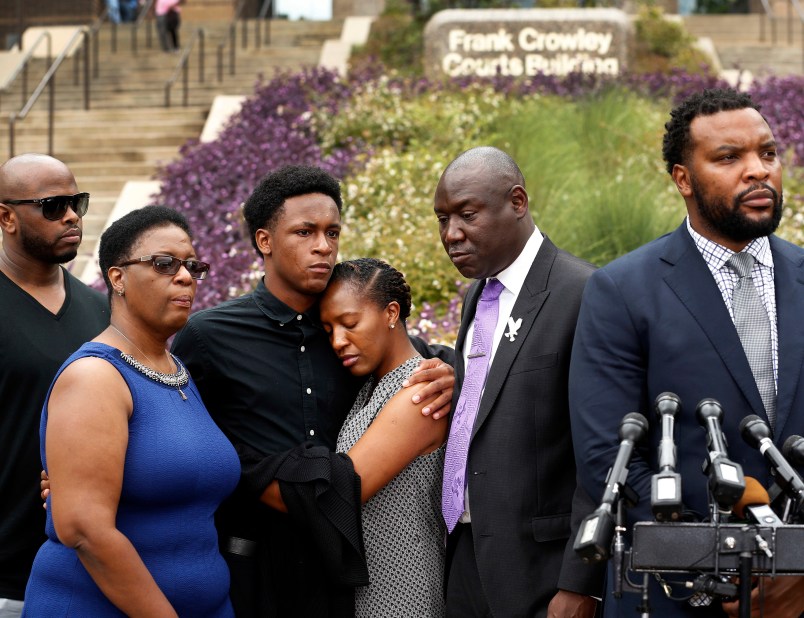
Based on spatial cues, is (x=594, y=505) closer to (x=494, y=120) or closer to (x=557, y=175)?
(x=557, y=175)

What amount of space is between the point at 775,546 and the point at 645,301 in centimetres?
99

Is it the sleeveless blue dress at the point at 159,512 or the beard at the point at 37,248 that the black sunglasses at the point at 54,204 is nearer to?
the beard at the point at 37,248

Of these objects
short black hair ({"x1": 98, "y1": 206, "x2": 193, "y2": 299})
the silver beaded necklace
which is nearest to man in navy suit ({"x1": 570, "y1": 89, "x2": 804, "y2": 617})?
the silver beaded necklace

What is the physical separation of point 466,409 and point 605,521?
1365 millimetres

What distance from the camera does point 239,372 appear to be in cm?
430

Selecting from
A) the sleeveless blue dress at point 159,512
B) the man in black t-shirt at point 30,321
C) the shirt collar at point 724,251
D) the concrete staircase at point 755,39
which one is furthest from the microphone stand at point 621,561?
the concrete staircase at point 755,39

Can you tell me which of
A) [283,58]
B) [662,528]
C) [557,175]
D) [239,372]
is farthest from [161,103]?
[662,528]

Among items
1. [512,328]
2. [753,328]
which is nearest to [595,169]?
[512,328]

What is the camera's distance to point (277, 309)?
4465mm

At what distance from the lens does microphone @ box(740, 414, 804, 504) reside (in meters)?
2.95

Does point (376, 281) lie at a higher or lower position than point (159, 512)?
higher

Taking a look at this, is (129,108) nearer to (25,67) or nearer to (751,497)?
(25,67)

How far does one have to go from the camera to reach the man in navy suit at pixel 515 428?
393cm

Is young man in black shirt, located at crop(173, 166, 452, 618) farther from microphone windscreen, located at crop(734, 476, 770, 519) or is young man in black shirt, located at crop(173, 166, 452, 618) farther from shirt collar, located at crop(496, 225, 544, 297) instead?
microphone windscreen, located at crop(734, 476, 770, 519)
